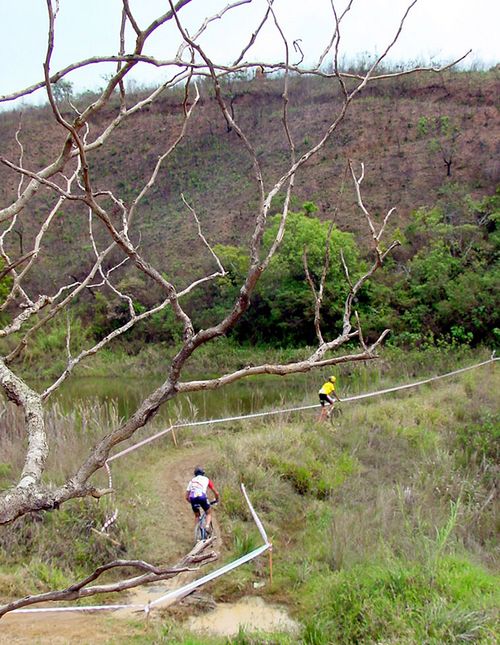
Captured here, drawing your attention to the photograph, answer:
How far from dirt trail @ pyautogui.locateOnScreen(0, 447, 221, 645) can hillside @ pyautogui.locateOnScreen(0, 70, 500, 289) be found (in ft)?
68.6

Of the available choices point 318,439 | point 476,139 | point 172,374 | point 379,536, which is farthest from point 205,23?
point 476,139

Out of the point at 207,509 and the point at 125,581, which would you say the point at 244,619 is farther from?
the point at 125,581

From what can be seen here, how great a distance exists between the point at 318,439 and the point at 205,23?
860 centimetres

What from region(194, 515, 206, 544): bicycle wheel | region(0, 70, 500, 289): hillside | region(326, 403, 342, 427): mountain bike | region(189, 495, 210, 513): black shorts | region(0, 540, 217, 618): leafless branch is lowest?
region(326, 403, 342, 427): mountain bike

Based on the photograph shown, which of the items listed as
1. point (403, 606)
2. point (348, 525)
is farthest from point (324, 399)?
point (403, 606)

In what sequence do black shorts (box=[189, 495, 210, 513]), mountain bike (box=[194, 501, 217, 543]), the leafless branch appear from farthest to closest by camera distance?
black shorts (box=[189, 495, 210, 513])
mountain bike (box=[194, 501, 217, 543])
the leafless branch

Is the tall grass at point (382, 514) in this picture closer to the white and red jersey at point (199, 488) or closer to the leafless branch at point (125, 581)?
the white and red jersey at point (199, 488)

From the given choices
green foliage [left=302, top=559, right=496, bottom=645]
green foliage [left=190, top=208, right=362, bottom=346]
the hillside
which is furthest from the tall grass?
the hillside

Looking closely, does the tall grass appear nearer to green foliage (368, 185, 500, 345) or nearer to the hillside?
green foliage (368, 185, 500, 345)

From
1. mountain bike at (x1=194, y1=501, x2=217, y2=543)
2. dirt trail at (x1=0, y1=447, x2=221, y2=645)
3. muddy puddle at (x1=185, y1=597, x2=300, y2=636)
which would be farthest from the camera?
mountain bike at (x1=194, y1=501, x2=217, y2=543)

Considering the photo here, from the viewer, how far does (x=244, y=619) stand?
567cm

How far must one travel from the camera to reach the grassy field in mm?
4676

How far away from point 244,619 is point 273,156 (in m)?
33.6

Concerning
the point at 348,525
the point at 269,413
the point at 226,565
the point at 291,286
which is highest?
the point at 291,286
